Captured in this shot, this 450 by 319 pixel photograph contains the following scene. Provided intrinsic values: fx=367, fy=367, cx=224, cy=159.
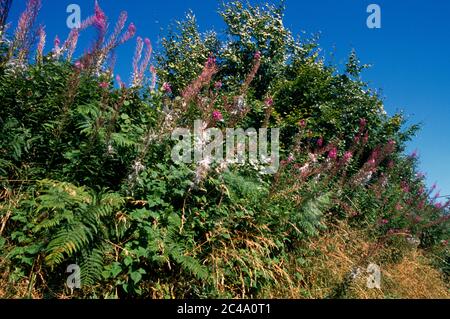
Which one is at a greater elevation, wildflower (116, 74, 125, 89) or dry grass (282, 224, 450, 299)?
wildflower (116, 74, 125, 89)

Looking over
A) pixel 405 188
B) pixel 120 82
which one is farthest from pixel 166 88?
pixel 405 188

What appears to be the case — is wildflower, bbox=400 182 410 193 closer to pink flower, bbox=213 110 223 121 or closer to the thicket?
the thicket

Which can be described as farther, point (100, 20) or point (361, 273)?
point (361, 273)

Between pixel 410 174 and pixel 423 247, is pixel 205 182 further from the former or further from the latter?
pixel 410 174

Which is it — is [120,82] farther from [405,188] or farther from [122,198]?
[405,188]

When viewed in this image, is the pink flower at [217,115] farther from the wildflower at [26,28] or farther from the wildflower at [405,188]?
the wildflower at [405,188]

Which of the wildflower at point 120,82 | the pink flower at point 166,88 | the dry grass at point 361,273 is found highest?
the pink flower at point 166,88

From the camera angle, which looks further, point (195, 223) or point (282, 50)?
point (282, 50)

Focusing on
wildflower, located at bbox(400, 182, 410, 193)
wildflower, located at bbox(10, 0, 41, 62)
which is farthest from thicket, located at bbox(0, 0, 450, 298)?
wildflower, located at bbox(400, 182, 410, 193)

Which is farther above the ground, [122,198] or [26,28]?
[26,28]

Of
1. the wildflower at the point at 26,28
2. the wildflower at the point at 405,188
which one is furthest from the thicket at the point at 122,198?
the wildflower at the point at 405,188

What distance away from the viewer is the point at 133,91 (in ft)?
13.6
